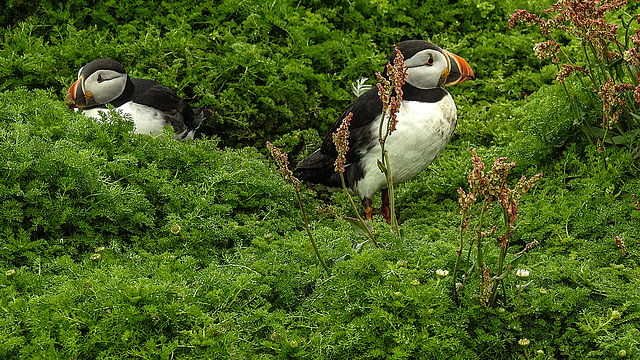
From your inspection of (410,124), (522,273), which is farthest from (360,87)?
(522,273)

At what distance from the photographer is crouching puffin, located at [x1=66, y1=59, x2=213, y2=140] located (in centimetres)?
557

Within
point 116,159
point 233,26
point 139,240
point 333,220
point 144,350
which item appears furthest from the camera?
point 233,26

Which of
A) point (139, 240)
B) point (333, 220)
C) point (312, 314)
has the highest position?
point (312, 314)

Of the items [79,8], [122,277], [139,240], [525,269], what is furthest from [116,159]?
[79,8]

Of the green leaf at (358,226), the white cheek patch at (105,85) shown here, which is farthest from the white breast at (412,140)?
the white cheek patch at (105,85)

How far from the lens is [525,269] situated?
3.28 m

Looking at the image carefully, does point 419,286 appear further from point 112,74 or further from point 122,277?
point 112,74

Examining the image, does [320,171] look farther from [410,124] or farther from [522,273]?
[522,273]

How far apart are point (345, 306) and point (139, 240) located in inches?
62.0

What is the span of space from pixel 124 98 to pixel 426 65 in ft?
8.08

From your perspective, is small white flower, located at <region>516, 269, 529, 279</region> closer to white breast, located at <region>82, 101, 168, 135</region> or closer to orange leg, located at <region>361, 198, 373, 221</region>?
orange leg, located at <region>361, 198, 373, 221</region>

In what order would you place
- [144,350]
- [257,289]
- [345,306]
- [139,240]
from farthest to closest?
[139,240] < [257,289] < [345,306] < [144,350]

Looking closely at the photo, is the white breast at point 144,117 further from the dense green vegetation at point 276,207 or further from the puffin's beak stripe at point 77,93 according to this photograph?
the dense green vegetation at point 276,207

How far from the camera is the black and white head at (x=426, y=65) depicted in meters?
4.87
